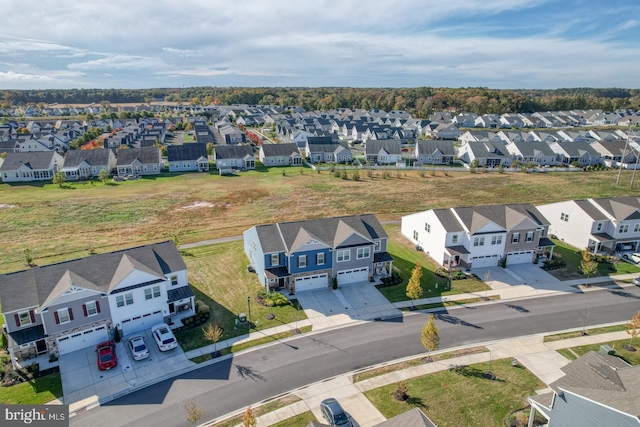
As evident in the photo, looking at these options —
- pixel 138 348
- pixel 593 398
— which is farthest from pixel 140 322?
pixel 593 398

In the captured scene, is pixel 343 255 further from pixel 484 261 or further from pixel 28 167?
pixel 28 167

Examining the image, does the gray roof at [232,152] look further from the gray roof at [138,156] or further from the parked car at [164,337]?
the parked car at [164,337]

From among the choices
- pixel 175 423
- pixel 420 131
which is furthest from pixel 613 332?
pixel 420 131

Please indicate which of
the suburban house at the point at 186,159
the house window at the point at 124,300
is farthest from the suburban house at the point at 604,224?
the suburban house at the point at 186,159

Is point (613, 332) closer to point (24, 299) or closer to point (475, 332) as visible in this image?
point (475, 332)

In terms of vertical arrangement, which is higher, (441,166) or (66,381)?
(441,166)

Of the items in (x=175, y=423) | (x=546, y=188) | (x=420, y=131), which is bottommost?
(x=175, y=423)
